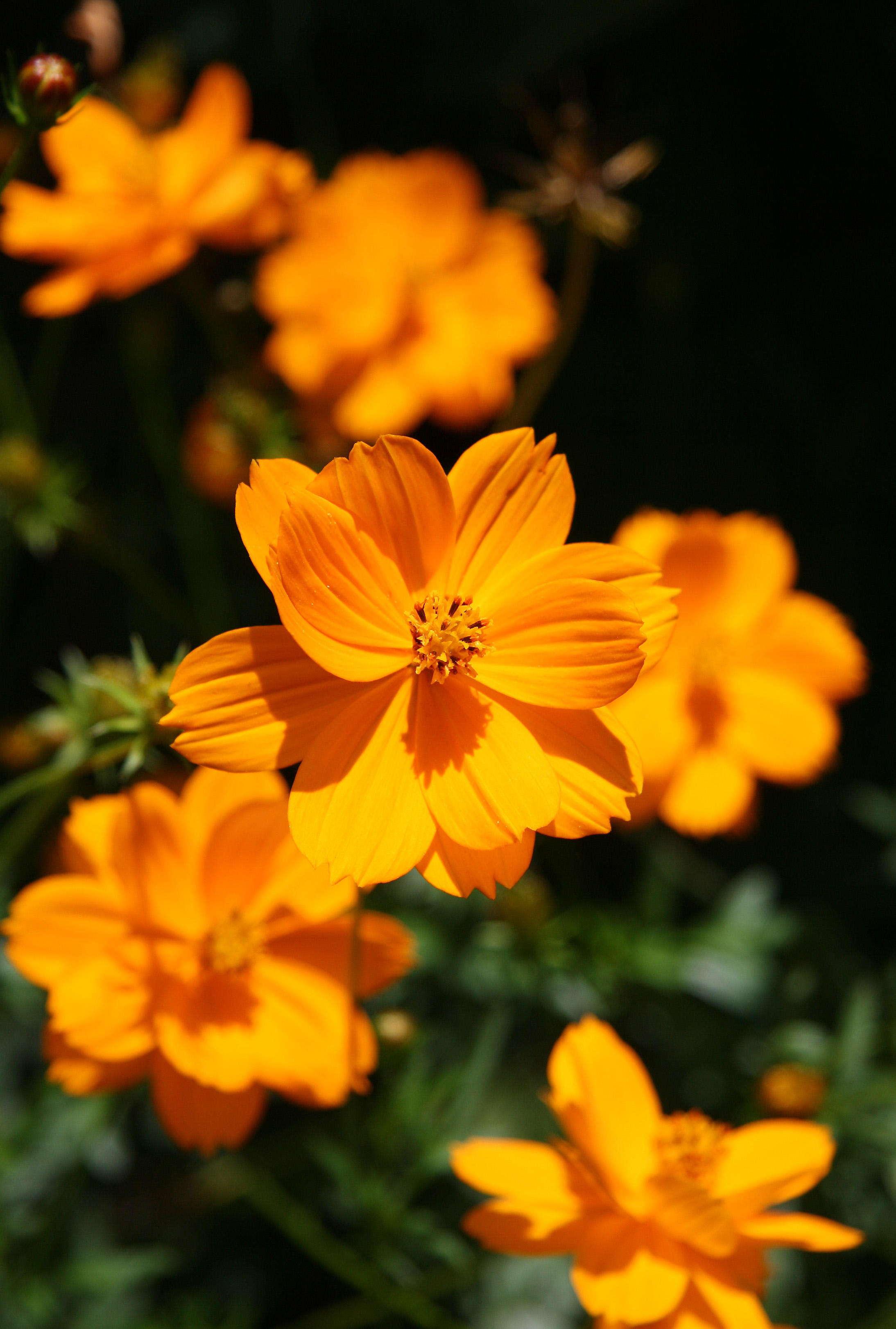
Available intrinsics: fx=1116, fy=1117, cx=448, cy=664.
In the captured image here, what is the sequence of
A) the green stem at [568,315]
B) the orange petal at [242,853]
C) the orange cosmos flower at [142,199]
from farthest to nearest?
the green stem at [568,315], the orange cosmos flower at [142,199], the orange petal at [242,853]

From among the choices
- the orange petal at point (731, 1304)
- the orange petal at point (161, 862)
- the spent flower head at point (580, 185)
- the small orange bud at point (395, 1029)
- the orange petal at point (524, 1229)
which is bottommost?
the orange petal at point (731, 1304)

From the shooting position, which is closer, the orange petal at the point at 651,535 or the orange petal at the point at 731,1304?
the orange petal at the point at 731,1304

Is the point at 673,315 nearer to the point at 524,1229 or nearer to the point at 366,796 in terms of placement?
the point at 366,796

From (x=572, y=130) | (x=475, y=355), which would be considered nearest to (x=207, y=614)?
(x=475, y=355)

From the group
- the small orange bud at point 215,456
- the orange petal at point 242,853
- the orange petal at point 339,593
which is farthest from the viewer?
the small orange bud at point 215,456

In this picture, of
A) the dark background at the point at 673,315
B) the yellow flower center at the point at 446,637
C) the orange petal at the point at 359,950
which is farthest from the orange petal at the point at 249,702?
the dark background at the point at 673,315

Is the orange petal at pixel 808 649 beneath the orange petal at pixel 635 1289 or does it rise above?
above

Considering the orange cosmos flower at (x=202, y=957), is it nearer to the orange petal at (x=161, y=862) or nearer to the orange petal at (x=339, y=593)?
the orange petal at (x=161, y=862)

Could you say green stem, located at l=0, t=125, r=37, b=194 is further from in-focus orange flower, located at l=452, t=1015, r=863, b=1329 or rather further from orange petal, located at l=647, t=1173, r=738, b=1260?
orange petal, located at l=647, t=1173, r=738, b=1260

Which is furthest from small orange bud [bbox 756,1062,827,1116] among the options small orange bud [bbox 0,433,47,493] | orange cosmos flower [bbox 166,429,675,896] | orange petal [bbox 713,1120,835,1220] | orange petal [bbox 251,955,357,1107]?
small orange bud [bbox 0,433,47,493]
